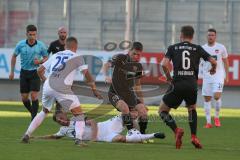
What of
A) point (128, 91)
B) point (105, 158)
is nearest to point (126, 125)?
point (128, 91)

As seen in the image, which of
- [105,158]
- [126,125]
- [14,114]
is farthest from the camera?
[14,114]

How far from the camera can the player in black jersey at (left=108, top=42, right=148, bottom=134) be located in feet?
47.2

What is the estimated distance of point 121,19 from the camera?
3359 cm

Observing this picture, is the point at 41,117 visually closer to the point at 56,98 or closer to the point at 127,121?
the point at 56,98

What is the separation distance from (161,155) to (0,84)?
69.0ft

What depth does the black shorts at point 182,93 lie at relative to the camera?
13453mm

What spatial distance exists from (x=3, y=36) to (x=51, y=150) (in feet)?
70.1

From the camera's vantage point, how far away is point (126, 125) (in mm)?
14430

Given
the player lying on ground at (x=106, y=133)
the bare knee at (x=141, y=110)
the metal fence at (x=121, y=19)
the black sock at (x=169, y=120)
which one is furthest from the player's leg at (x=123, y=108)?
the metal fence at (x=121, y=19)

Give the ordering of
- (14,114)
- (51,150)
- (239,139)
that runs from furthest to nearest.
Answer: (14,114) < (239,139) < (51,150)

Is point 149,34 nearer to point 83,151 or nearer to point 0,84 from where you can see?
point 0,84

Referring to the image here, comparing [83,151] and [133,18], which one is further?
[133,18]

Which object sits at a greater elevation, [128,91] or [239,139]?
[128,91]

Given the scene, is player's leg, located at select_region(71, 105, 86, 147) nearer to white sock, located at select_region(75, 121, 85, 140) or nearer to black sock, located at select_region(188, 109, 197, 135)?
white sock, located at select_region(75, 121, 85, 140)
